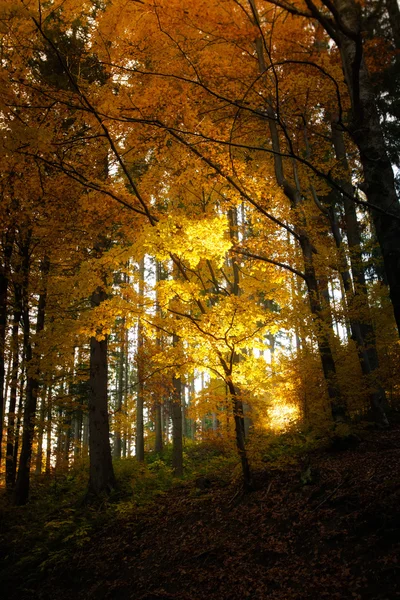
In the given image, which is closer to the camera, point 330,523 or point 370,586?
point 370,586

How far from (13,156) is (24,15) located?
295 centimetres

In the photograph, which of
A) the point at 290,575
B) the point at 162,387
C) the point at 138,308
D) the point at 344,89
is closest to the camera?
the point at 290,575

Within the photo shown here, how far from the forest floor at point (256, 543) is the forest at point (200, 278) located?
30 millimetres

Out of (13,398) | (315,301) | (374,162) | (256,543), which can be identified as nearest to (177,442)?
(13,398)

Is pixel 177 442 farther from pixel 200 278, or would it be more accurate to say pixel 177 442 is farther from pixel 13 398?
pixel 200 278

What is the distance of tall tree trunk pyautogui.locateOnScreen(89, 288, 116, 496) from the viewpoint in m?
8.18

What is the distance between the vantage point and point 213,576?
455cm

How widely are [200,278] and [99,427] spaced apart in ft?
14.2

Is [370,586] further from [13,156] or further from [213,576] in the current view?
[13,156]

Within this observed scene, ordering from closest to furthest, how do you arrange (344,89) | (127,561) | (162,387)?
(127,561) → (344,89) → (162,387)

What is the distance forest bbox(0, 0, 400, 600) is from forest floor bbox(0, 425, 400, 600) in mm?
30

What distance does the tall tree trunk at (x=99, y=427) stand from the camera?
8180mm

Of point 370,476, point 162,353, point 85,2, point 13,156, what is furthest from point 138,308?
point 85,2

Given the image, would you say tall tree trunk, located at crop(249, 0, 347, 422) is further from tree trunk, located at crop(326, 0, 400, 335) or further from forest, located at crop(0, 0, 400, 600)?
tree trunk, located at crop(326, 0, 400, 335)
